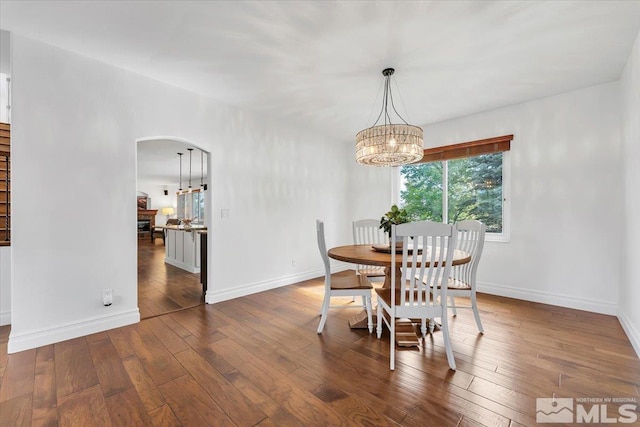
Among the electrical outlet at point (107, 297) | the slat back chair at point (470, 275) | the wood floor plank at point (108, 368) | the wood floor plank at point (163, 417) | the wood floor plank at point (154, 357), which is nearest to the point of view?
the wood floor plank at point (163, 417)

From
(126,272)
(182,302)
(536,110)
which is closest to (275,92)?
(126,272)

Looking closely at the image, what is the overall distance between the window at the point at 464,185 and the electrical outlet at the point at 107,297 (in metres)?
4.04

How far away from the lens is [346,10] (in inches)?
73.5

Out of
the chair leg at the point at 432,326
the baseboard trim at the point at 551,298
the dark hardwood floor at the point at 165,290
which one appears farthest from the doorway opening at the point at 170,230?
the baseboard trim at the point at 551,298

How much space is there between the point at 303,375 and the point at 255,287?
6.68ft

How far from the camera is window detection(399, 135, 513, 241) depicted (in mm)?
3686

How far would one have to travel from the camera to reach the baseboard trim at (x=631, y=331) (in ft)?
6.95

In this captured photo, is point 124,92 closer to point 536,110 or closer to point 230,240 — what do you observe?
point 230,240

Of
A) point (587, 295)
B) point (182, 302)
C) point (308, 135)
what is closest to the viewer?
point (587, 295)

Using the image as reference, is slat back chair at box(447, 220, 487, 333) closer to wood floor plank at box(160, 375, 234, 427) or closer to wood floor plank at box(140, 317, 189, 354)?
wood floor plank at box(160, 375, 234, 427)

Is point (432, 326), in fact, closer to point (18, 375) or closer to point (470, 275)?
point (470, 275)

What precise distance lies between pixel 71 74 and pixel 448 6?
3068 millimetres

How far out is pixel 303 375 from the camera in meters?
1.85

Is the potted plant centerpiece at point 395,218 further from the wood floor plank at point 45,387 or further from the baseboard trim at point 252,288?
the wood floor plank at point 45,387
